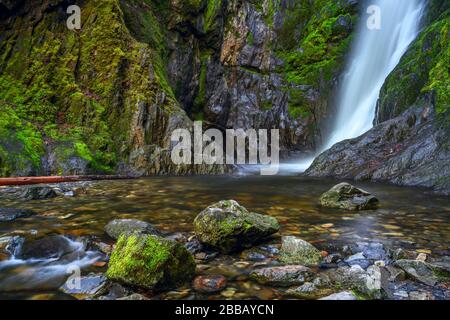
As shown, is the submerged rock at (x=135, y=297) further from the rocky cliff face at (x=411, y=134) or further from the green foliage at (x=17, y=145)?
the green foliage at (x=17, y=145)

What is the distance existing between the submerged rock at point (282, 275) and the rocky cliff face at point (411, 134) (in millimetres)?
8143

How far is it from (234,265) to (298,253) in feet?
2.67

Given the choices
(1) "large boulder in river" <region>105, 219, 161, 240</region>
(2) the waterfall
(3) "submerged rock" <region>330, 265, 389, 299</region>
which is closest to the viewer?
(3) "submerged rock" <region>330, 265, 389, 299</region>

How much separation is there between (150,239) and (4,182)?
27.6 feet

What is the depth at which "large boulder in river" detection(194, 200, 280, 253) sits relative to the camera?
4254 millimetres

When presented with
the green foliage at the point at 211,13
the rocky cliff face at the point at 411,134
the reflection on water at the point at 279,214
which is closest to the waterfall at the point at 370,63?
the rocky cliff face at the point at 411,134

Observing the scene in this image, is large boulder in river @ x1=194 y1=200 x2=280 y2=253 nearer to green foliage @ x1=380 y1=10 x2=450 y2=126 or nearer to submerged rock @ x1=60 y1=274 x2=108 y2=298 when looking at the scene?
submerged rock @ x1=60 y1=274 x2=108 y2=298

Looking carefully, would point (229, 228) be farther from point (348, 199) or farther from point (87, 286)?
point (348, 199)

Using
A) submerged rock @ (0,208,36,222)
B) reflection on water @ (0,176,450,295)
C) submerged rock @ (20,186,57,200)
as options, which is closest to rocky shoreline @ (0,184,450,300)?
reflection on water @ (0,176,450,295)

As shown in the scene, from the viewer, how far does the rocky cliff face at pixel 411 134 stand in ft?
36.6

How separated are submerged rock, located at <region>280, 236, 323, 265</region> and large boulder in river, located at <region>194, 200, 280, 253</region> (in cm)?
45

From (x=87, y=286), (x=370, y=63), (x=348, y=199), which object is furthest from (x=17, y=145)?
(x=370, y=63)

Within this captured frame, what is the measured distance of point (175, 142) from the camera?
1741cm
